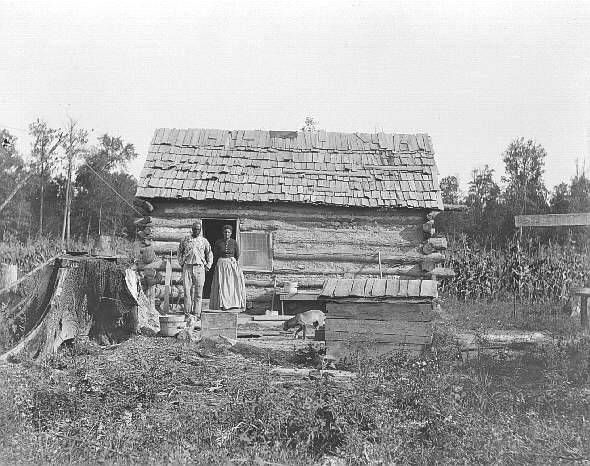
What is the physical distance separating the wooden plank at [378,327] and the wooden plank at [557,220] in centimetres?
424

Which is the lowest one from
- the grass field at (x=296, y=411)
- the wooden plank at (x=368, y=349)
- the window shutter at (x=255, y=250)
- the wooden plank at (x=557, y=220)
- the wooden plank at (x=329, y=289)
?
the grass field at (x=296, y=411)

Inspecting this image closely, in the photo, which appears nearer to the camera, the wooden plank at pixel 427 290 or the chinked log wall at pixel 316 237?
the wooden plank at pixel 427 290

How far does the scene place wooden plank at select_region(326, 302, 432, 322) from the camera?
934 centimetres

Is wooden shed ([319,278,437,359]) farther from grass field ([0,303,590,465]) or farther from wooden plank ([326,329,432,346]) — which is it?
grass field ([0,303,590,465])

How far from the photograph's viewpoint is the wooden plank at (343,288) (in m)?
9.38

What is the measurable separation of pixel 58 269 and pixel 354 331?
4.63 meters

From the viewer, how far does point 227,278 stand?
13383 millimetres

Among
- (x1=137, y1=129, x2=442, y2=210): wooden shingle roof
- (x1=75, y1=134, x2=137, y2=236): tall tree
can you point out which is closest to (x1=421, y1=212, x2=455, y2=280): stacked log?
(x1=137, y1=129, x2=442, y2=210): wooden shingle roof

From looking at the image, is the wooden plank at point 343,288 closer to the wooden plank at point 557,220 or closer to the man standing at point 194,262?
the man standing at point 194,262

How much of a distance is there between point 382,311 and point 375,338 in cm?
39

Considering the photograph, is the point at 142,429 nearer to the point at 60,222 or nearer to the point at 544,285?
the point at 544,285

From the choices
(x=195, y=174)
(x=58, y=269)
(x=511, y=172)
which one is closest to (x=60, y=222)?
(x=511, y=172)

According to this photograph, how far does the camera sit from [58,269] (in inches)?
404

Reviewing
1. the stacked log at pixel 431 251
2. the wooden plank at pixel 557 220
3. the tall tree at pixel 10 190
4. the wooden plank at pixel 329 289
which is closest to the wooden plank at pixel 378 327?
the wooden plank at pixel 329 289
